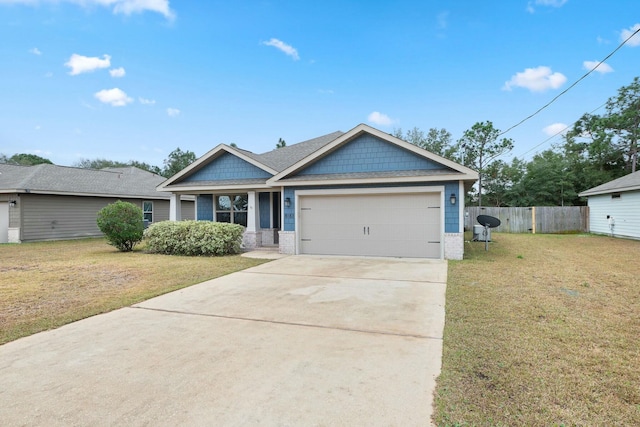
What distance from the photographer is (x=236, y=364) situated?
11.2 ft

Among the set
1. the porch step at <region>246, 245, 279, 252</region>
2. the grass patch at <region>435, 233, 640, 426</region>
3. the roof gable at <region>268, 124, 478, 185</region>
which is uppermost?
the roof gable at <region>268, 124, 478, 185</region>

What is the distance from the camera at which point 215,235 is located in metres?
11.6

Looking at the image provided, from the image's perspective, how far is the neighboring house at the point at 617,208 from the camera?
15516mm

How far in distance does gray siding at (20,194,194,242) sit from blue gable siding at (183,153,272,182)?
26.2 feet

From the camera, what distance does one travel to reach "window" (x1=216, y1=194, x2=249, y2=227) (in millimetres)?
14641

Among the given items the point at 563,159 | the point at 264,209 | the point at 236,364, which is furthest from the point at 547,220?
the point at 236,364

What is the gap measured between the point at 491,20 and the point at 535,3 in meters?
1.77

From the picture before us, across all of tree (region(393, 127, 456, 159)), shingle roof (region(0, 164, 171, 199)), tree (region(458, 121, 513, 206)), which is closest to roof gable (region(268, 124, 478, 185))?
shingle roof (region(0, 164, 171, 199))

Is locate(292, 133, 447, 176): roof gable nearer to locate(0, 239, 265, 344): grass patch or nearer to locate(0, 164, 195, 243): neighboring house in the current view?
locate(0, 239, 265, 344): grass patch

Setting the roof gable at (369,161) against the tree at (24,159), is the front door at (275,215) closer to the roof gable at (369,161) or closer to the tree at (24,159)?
the roof gable at (369,161)

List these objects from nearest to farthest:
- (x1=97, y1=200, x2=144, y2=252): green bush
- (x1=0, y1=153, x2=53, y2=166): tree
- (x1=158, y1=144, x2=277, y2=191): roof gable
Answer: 1. (x1=97, y1=200, x2=144, y2=252): green bush
2. (x1=158, y1=144, x2=277, y2=191): roof gable
3. (x1=0, y1=153, x2=53, y2=166): tree

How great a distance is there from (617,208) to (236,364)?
21.3 metres

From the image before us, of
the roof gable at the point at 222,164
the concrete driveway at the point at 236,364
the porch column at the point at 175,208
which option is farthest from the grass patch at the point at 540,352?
the porch column at the point at 175,208

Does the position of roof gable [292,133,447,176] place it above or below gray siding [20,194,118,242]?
above
